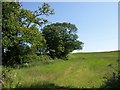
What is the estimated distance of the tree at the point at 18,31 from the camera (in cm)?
2545

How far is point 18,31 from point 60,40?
46981mm

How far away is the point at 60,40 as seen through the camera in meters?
74.3

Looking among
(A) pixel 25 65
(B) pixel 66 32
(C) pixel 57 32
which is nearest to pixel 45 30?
(C) pixel 57 32

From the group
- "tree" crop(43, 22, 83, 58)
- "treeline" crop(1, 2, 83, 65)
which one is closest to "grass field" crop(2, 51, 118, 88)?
"treeline" crop(1, 2, 83, 65)

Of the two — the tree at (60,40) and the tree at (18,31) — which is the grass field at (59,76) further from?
the tree at (60,40)

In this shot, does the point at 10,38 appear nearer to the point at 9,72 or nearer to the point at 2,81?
the point at 9,72

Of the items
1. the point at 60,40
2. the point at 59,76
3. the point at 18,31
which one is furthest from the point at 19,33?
the point at 60,40

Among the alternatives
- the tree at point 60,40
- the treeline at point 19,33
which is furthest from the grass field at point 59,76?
the tree at point 60,40

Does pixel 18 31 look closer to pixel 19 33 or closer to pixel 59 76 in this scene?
pixel 19 33

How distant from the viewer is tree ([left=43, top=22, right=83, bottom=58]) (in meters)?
72.5

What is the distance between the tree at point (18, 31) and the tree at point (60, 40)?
38.1 metres

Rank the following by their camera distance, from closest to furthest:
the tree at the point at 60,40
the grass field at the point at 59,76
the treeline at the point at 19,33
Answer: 1. the grass field at the point at 59,76
2. the treeline at the point at 19,33
3. the tree at the point at 60,40

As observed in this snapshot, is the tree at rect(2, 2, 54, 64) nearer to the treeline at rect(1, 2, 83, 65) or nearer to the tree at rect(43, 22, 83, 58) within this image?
the treeline at rect(1, 2, 83, 65)

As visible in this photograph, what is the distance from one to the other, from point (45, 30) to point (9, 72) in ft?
170
